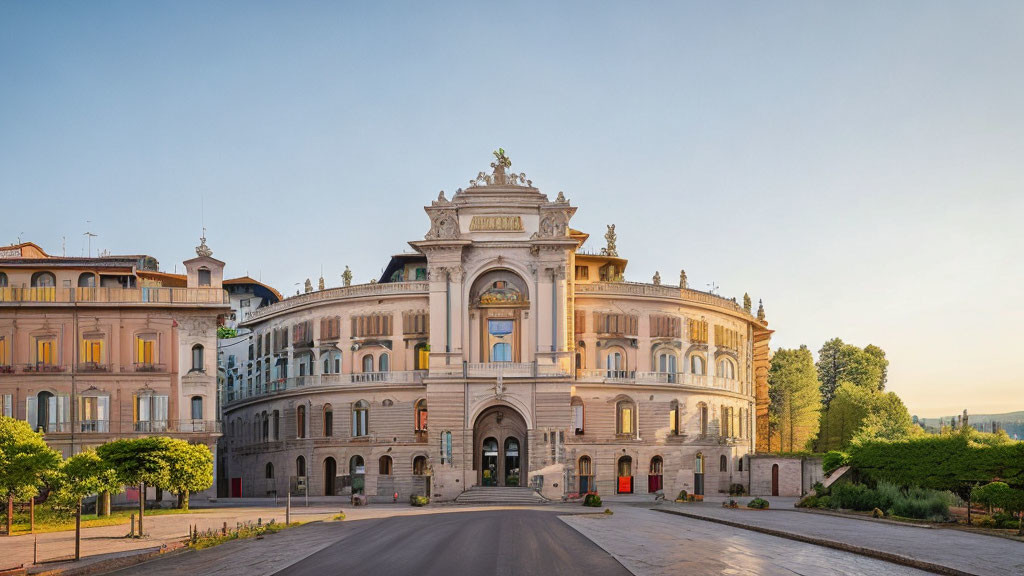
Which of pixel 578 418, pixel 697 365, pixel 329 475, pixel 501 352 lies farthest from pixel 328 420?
pixel 697 365

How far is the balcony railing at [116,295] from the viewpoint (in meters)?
67.6

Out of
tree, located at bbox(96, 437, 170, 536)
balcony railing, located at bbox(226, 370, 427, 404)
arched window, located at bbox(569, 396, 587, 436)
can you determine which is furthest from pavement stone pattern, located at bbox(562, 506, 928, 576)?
balcony railing, located at bbox(226, 370, 427, 404)

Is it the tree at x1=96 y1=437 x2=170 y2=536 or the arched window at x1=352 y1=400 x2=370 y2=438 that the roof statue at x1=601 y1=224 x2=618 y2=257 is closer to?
the arched window at x1=352 y1=400 x2=370 y2=438

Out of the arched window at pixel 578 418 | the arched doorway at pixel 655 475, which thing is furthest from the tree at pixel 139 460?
the arched doorway at pixel 655 475

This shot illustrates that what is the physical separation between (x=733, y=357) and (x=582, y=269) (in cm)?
1524

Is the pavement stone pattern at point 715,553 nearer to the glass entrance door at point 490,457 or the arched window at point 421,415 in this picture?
the glass entrance door at point 490,457

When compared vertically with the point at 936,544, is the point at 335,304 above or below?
above

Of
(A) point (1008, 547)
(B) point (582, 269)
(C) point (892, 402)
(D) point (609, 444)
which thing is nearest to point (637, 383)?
(D) point (609, 444)

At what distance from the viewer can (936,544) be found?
114 ft

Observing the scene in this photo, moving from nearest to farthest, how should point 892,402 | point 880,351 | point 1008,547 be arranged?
point 1008,547
point 892,402
point 880,351

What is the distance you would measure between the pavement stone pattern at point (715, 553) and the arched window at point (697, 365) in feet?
121

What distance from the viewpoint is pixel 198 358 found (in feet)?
229

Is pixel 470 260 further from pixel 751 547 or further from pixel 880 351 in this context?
pixel 880 351

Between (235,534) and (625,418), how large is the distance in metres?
43.5
